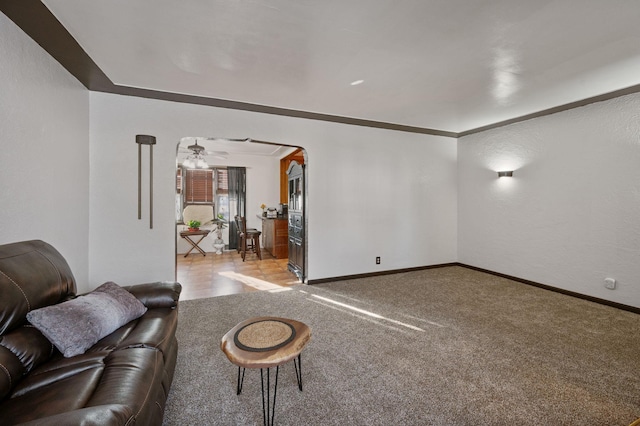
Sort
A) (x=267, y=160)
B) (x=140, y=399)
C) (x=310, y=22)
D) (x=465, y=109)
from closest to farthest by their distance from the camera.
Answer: (x=140, y=399) < (x=310, y=22) < (x=465, y=109) < (x=267, y=160)

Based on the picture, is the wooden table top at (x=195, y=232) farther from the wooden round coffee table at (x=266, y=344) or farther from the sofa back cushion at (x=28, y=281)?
the wooden round coffee table at (x=266, y=344)

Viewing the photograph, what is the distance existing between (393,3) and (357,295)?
3.23 m

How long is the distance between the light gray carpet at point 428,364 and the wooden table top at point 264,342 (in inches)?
19.8

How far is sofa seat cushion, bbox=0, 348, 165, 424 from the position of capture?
3.47 ft

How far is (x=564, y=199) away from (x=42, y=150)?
19.5ft

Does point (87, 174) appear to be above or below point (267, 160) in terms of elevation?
below

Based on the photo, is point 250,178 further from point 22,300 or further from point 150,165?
point 22,300

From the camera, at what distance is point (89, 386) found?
1.21 metres

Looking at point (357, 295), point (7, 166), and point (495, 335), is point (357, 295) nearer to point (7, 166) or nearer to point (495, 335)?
point (495, 335)

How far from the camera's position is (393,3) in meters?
1.90

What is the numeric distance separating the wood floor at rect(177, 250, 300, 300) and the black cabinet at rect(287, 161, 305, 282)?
0.72 ft

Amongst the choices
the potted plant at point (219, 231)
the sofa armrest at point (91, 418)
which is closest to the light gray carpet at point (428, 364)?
the sofa armrest at point (91, 418)

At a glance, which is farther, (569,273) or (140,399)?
(569,273)

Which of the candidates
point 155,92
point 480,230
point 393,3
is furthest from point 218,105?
point 480,230
